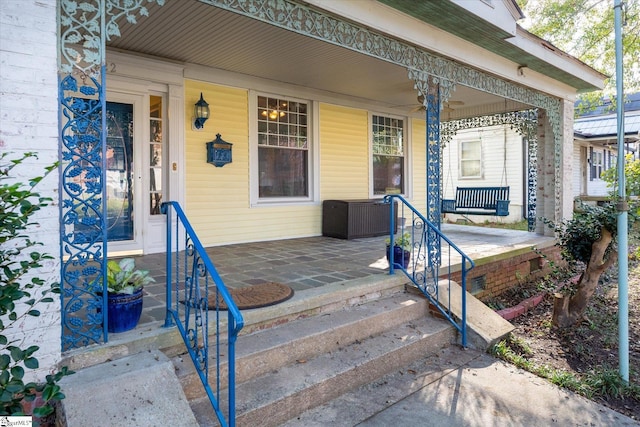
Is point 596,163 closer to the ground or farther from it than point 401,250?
farther from it

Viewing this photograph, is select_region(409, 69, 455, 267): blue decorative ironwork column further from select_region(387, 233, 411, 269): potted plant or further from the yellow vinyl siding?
the yellow vinyl siding

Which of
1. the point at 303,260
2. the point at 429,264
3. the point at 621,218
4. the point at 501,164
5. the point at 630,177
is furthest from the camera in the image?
the point at 501,164

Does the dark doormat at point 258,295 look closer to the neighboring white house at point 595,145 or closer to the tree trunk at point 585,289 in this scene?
the tree trunk at point 585,289

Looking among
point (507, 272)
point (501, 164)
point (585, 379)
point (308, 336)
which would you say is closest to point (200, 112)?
point (308, 336)

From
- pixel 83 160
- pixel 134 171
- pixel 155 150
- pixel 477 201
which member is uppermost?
pixel 155 150

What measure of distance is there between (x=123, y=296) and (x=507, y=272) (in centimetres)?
484

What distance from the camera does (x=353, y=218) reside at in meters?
6.61

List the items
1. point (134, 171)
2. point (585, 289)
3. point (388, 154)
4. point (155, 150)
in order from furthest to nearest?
point (388, 154) → point (155, 150) → point (134, 171) → point (585, 289)

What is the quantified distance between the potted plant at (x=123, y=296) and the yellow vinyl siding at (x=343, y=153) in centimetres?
465

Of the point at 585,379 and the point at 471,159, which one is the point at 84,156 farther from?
the point at 471,159

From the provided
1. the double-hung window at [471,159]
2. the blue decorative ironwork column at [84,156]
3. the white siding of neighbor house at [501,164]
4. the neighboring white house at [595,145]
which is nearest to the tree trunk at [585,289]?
the blue decorative ironwork column at [84,156]

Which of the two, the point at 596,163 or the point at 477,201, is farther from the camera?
the point at 596,163

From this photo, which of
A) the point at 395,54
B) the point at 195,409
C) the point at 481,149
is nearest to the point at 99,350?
the point at 195,409

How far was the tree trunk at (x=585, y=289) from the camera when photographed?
4.41 m
